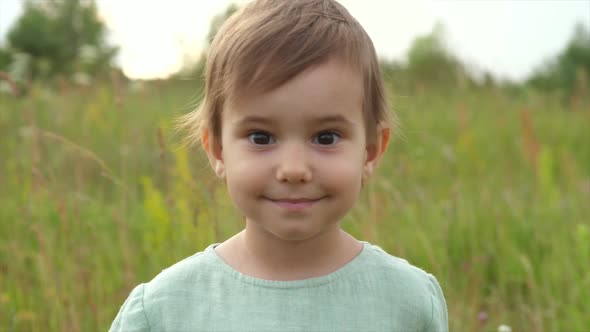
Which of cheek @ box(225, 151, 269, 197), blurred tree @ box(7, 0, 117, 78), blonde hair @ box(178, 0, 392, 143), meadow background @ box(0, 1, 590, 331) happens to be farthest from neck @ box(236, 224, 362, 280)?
blurred tree @ box(7, 0, 117, 78)

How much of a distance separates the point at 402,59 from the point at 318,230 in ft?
21.9

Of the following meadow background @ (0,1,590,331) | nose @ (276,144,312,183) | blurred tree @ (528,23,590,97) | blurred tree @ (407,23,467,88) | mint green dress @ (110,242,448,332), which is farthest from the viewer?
blurred tree @ (528,23,590,97)

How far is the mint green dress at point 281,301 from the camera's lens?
169cm

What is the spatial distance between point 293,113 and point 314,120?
1.8 inches

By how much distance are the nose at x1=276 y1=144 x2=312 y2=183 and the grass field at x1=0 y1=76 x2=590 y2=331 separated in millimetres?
658

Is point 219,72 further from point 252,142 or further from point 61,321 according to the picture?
point 61,321

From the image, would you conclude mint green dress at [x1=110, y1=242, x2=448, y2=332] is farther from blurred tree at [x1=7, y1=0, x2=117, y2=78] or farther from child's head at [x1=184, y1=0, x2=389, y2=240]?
blurred tree at [x1=7, y1=0, x2=117, y2=78]

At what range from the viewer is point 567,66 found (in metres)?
19.2

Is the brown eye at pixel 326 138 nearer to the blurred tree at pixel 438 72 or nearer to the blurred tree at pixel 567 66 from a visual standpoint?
the blurred tree at pixel 438 72

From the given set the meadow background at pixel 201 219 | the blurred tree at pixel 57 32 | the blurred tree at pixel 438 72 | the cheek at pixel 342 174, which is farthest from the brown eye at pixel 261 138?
the blurred tree at pixel 57 32

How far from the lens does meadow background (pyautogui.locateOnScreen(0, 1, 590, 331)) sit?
2.81 m

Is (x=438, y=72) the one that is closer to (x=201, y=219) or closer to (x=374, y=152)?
(x=201, y=219)

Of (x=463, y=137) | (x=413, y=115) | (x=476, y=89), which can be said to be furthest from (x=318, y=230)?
(x=476, y=89)

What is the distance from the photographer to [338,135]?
1.67 meters
